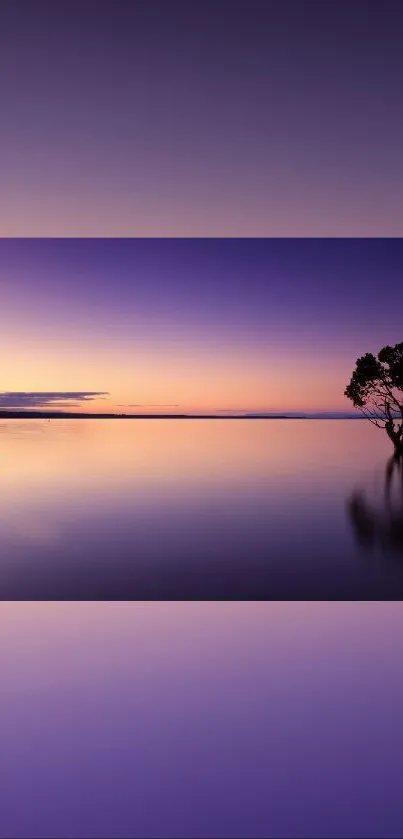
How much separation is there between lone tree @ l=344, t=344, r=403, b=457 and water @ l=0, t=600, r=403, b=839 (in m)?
13.5

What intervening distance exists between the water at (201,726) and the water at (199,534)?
25.9 inches

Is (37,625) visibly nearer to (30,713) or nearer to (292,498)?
(30,713)

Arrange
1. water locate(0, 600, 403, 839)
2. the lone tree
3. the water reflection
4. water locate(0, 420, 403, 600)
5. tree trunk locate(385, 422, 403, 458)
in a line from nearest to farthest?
water locate(0, 600, 403, 839) < water locate(0, 420, 403, 600) < the water reflection < the lone tree < tree trunk locate(385, 422, 403, 458)

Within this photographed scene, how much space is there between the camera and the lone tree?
54.3 ft

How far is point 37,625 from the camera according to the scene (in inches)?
144

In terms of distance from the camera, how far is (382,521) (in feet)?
23.4

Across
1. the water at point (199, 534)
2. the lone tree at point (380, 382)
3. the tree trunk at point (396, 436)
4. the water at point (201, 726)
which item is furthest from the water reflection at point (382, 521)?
the tree trunk at point (396, 436)

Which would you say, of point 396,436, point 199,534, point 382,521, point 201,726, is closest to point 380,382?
point 396,436

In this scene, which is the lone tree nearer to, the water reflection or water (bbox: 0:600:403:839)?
the water reflection

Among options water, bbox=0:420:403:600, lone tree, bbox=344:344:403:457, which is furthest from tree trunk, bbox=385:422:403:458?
water, bbox=0:420:403:600

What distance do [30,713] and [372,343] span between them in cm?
1677

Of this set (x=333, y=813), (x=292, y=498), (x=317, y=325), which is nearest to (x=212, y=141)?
(x=333, y=813)

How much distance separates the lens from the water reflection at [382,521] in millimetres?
5766

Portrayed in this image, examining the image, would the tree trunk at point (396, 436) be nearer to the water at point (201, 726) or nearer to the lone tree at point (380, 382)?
the lone tree at point (380, 382)
